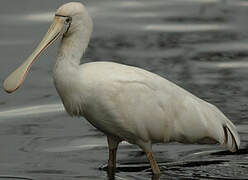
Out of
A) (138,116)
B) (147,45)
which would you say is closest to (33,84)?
(147,45)

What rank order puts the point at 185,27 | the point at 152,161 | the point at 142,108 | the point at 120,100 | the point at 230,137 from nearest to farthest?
the point at 120,100 → the point at 142,108 → the point at 152,161 → the point at 230,137 → the point at 185,27

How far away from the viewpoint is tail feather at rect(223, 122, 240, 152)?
12.2m

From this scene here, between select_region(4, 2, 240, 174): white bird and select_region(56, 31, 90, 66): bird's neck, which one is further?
select_region(56, 31, 90, 66): bird's neck

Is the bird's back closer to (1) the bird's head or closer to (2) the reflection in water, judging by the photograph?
(1) the bird's head

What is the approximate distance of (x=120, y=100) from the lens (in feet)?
38.3

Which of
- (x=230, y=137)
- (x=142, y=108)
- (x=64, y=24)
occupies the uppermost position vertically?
(x=64, y=24)

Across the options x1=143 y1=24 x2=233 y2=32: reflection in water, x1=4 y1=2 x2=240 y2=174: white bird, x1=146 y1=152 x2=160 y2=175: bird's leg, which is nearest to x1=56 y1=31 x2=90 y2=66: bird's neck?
x1=4 y1=2 x2=240 y2=174: white bird

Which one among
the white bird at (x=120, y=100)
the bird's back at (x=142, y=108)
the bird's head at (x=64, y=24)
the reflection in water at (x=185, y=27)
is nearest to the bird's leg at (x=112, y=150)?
the white bird at (x=120, y=100)

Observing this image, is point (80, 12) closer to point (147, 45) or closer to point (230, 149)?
point (230, 149)

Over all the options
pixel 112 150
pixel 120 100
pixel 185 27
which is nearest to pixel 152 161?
pixel 112 150

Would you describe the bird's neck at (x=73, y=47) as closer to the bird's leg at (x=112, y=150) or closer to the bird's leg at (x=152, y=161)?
the bird's leg at (x=112, y=150)

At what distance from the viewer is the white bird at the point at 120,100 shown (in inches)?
454

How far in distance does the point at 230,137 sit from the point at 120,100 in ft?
4.52

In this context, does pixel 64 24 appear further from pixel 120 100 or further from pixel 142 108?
pixel 142 108
